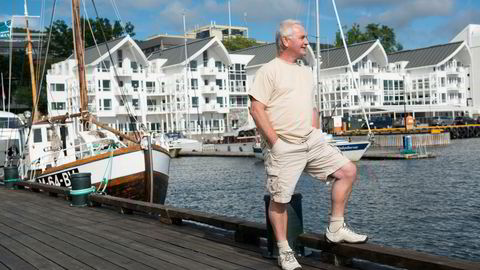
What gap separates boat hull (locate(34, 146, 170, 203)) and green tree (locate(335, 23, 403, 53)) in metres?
96.7

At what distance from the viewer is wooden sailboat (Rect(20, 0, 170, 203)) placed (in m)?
16.3

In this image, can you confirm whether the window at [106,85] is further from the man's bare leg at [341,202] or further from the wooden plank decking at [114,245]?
the man's bare leg at [341,202]

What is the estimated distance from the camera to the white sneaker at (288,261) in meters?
5.34

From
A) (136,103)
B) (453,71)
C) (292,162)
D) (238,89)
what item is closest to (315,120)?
(292,162)

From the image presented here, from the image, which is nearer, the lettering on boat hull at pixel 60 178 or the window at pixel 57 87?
the lettering on boat hull at pixel 60 178

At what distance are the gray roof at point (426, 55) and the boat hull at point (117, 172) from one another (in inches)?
2985

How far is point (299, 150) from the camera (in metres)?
5.21

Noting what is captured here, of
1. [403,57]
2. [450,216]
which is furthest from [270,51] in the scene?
[450,216]

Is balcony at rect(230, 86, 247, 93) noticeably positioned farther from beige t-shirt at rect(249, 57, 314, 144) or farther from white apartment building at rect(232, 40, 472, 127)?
beige t-shirt at rect(249, 57, 314, 144)

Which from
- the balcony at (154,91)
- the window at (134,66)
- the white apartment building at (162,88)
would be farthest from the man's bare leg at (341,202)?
the window at (134,66)

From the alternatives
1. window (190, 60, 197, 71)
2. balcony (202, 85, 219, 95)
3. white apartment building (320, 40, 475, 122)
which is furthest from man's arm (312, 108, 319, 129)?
window (190, 60, 197, 71)

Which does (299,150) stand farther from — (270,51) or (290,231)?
(270,51)

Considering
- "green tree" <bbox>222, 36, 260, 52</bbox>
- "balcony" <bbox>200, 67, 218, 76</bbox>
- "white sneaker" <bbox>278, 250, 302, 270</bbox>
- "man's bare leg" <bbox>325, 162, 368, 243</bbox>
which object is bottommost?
"white sneaker" <bbox>278, 250, 302, 270</bbox>

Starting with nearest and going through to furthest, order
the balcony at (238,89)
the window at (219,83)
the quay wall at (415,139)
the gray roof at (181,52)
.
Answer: the quay wall at (415,139) < the gray roof at (181,52) < the window at (219,83) < the balcony at (238,89)
